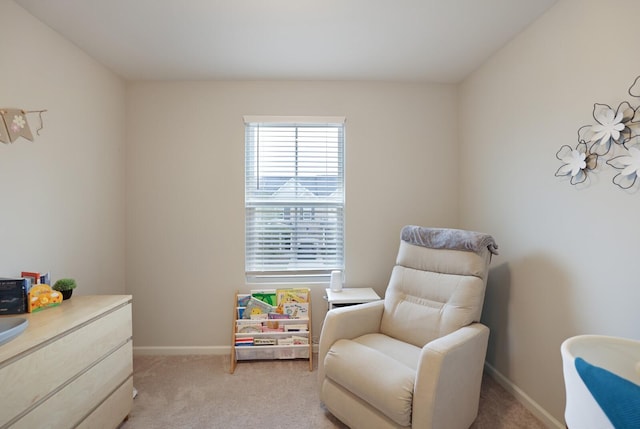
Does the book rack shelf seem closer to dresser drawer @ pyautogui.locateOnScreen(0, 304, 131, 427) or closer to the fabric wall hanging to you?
dresser drawer @ pyautogui.locateOnScreen(0, 304, 131, 427)

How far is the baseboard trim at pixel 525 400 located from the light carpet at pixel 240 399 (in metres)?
0.04

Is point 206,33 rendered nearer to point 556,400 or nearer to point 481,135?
point 481,135

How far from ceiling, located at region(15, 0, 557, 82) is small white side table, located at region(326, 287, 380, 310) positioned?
1.94 m

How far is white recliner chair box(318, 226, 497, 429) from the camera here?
1.48 meters

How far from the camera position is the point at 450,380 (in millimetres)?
1523

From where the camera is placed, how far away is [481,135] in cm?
250

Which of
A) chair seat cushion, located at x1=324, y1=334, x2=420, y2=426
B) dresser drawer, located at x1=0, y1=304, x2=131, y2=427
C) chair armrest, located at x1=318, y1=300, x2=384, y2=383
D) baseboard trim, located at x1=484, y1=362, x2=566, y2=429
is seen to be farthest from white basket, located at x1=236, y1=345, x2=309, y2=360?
baseboard trim, located at x1=484, y1=362, x2=566, y2=429

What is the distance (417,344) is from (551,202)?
1.23 m

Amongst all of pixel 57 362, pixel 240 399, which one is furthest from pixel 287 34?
pixel 240 399

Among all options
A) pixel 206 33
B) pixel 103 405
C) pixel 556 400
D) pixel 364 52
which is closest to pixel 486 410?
pixel 556 400

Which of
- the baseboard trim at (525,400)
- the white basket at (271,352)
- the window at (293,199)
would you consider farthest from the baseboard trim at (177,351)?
the baseboard trim at (525,400)

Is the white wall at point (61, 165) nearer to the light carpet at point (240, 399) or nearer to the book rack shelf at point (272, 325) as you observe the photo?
the light carpet at point (240, 399)

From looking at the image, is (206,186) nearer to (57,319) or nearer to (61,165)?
(61,165)

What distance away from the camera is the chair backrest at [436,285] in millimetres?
1905
